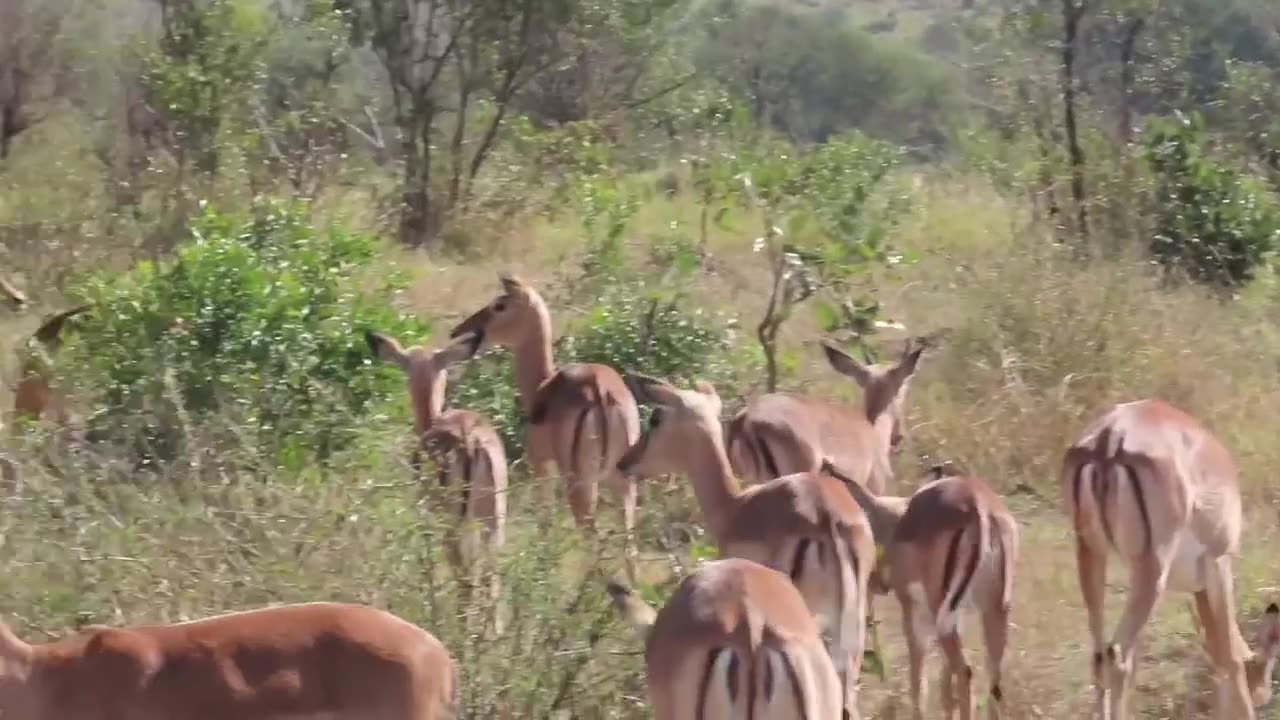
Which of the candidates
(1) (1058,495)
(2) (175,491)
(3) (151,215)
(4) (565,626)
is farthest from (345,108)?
(4) (565,626)

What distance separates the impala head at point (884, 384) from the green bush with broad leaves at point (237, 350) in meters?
1.72

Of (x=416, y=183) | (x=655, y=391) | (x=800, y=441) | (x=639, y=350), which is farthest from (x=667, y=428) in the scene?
(x=416, y=183)

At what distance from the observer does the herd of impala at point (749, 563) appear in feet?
11.7

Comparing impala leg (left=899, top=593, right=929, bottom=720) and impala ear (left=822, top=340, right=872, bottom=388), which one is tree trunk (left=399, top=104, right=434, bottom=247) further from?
impala leg (left=899, top=593, right=929, bottom=720)

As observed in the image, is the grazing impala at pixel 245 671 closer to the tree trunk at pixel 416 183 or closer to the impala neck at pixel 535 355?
the impala neck at pixel 535 355

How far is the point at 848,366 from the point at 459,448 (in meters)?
2.12

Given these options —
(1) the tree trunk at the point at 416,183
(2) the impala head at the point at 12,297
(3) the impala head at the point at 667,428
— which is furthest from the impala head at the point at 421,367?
(1) the tree trunk at the point at 416,183

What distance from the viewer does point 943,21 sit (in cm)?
4638

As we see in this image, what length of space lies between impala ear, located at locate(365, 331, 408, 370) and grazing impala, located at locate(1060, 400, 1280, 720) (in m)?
2.38

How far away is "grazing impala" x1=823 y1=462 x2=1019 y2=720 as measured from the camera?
474 cm

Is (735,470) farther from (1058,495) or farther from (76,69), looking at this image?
(76,69)

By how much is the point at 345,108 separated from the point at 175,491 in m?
9.89

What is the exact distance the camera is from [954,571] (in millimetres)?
4750

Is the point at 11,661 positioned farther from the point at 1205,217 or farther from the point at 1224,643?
the point at 1205,217
